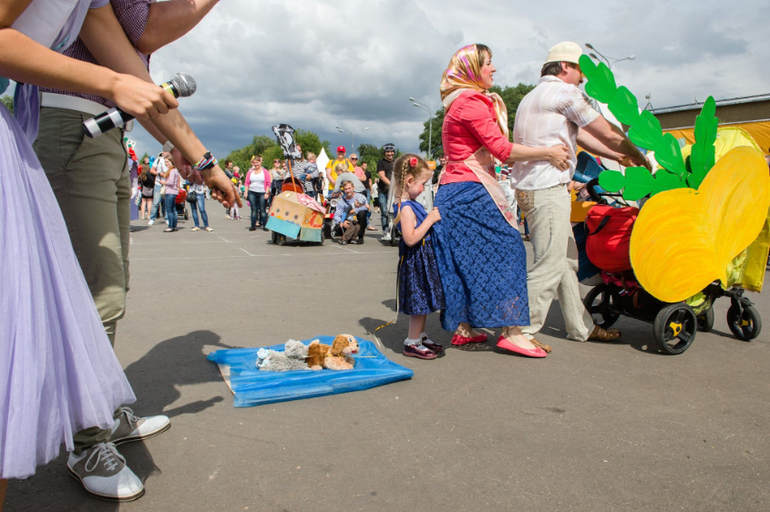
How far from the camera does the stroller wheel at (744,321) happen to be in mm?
4254

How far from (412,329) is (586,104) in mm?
1945

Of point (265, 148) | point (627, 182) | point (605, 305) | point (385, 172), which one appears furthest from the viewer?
point (265, 148)

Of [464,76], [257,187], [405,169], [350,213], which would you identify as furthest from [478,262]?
[257,187]

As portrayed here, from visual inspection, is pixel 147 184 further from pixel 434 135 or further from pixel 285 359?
pixel 434 135

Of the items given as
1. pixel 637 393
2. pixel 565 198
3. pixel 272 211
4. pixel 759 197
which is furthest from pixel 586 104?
pixel 272 211

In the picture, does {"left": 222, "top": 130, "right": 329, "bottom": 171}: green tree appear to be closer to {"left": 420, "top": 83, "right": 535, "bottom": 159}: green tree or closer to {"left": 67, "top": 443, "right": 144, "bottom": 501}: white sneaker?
{"left": 420, "top": 83, "right": 535, "bottom": 159}: green tree

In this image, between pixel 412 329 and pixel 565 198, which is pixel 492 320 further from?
pixel 565 198

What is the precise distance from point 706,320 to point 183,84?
14.8 feet

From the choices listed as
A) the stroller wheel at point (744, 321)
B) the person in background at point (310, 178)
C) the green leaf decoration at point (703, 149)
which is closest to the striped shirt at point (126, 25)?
the green leaf decoration at point (703, 149)

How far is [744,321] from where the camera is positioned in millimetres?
4324

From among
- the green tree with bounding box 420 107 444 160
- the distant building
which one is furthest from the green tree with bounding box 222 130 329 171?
the distant building

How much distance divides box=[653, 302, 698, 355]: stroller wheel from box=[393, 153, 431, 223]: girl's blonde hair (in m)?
1.94

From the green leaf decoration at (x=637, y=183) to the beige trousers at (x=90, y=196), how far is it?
3.12 meters

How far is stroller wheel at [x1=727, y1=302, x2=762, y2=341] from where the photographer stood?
425 cm
